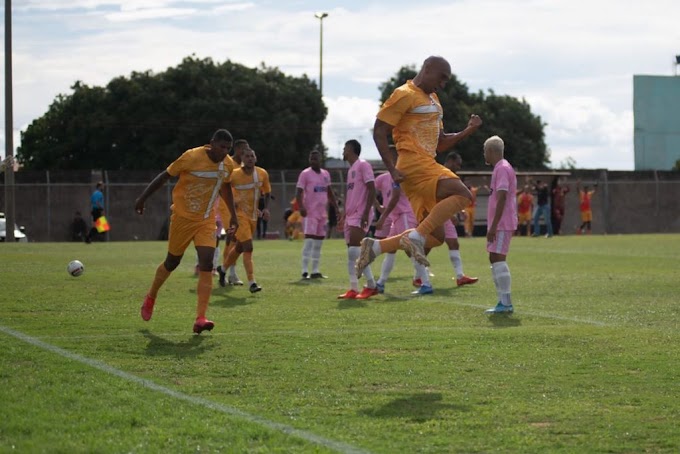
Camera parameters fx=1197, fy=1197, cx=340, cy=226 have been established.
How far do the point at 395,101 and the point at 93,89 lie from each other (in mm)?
70641

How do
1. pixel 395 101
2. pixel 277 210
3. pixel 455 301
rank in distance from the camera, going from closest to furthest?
pixel 395 101
pixel 455 301
pixel 277 210

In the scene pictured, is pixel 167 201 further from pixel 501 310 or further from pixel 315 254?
pixel 501 310

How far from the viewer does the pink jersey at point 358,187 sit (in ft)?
54.8

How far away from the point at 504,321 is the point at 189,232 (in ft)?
10.8

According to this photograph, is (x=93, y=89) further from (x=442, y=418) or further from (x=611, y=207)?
(x=442, y=418)

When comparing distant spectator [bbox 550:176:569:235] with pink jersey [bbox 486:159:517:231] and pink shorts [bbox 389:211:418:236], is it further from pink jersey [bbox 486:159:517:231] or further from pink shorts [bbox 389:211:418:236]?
pink jersey [bbox 486:159:517:231]

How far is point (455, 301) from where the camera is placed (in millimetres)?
14945

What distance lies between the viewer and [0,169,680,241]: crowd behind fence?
49719 mm

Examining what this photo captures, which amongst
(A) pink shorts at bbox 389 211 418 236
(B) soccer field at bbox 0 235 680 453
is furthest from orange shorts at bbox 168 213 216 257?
(A) pink shorts at bbox 389 211 418 236

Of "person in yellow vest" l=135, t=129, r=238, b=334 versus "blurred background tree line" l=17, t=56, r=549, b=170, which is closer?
"person in yellow vest" l=135, t=129, r=238, b=334

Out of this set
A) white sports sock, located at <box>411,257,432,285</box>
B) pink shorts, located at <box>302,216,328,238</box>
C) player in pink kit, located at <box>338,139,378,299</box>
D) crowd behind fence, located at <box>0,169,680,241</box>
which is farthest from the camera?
crowd behind fence, located at <box>0,169,680,241</box>

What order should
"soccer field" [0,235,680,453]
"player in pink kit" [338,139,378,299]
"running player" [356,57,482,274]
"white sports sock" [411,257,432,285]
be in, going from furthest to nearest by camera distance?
"player in pink kit" [338,139,378,299], "white sports sock" [411,257,432,285], "running player" [356,57,482,274], "soccer field" [0,235,680,453]

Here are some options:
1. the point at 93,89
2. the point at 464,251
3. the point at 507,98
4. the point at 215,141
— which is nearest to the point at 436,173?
the point at 215,141

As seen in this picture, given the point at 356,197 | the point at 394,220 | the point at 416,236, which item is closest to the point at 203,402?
the point at 416,236
